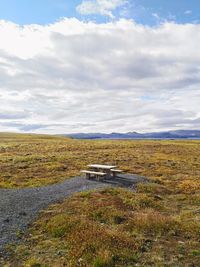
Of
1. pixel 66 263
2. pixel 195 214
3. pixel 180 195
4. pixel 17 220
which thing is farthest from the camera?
pixel 180 195

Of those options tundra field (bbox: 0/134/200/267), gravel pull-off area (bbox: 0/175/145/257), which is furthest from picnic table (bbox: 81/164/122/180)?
tundra field (bbox: 0/134/200/267)

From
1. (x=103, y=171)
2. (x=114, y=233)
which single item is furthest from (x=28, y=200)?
(x=103, y=171)

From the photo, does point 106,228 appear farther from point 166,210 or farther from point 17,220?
point 166,210

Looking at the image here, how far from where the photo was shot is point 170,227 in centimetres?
1611

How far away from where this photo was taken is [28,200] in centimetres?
2248

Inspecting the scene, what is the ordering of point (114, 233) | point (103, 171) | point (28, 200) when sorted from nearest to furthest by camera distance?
point (114, 233) < point (28, 200) < point (103, 171)

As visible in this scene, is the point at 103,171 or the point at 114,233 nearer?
the point at 114,233

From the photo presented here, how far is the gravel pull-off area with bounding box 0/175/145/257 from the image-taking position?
52.3 feet

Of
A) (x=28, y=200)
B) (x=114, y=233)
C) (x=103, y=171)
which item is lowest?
(x=28, y=200)

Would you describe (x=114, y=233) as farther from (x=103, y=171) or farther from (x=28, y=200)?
(x=103, y=171)

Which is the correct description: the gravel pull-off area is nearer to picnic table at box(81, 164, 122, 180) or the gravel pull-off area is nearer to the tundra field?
the tundra field

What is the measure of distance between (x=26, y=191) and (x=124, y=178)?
36.0 ft

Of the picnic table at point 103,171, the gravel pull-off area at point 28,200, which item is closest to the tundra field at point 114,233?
the gravel pull-off area at point 28,200

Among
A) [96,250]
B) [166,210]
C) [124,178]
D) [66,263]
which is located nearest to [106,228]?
[96,250]
